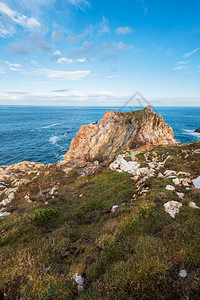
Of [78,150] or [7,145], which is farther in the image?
[7,145]

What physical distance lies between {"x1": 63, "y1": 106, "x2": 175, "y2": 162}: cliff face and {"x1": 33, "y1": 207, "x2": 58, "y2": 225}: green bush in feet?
74.5

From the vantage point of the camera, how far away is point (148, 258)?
4.69 meters

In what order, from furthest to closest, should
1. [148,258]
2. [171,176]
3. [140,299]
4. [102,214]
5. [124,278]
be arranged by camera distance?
1. [171,176]
2. [102,214]
3. [148,258]
4. [124,278]
5. [140,299]

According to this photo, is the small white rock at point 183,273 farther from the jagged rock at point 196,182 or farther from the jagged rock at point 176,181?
the jagged rock at point 176,181

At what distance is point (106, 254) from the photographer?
5.70 meters

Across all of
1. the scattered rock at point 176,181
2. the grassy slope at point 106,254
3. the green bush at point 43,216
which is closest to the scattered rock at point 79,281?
the grassy slope at point 106,254

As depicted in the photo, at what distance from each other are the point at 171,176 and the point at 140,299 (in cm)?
1140

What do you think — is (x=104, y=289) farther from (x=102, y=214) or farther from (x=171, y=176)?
(x=171, y=176)

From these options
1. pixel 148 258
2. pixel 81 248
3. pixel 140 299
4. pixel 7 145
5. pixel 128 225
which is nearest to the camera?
pixel 140 299

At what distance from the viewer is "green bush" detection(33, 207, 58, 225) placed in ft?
30.0

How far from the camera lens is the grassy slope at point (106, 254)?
4.05 m

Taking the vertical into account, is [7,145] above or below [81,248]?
below

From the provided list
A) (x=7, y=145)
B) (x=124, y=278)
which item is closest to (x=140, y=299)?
(x=124, y=278)

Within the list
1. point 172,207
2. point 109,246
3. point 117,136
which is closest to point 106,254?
point 109,246
